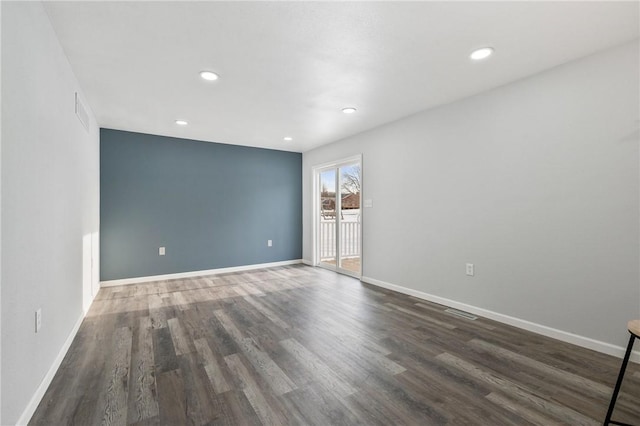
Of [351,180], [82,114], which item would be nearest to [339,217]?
[351,180]

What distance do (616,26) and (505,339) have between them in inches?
98.0

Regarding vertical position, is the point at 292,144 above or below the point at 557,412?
above

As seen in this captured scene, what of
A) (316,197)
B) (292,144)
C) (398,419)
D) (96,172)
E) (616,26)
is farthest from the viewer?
(316,197)

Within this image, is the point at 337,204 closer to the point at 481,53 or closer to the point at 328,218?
the point at 328,218

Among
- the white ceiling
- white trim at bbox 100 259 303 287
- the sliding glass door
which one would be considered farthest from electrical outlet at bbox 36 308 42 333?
the sliding glass door

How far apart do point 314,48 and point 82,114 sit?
2.53 meters

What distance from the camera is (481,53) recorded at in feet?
7.80

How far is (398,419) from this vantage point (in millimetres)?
1577

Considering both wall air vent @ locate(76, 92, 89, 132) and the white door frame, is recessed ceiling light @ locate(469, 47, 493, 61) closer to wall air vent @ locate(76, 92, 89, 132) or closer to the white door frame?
the white door frame

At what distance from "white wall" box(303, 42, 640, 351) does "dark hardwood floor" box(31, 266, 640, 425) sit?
0.34 metres

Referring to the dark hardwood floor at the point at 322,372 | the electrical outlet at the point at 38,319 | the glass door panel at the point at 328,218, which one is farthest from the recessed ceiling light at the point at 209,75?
the glass door panel at the point at 328,218

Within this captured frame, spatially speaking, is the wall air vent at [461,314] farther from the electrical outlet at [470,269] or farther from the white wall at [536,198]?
the electrical outlet at [470,269]

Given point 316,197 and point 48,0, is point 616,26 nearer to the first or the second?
point 48,0

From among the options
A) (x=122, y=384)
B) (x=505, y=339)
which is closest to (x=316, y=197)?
(x=505, y=339)
